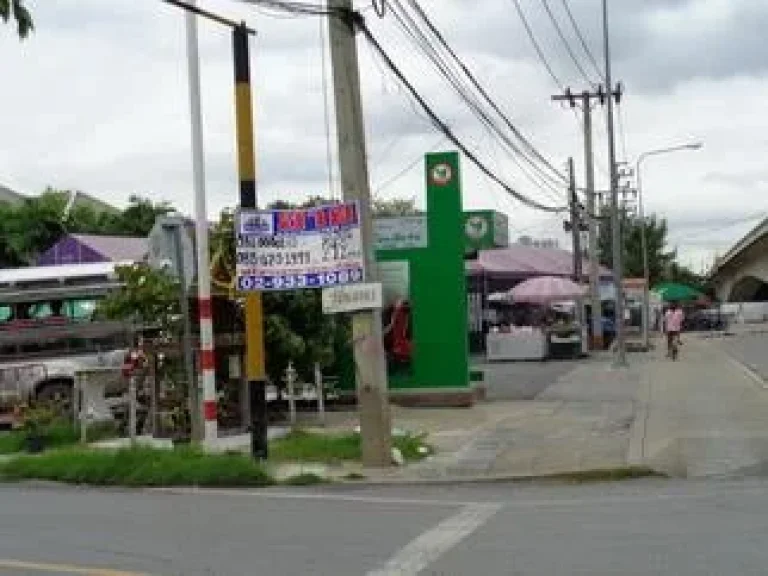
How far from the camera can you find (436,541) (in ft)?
32.9

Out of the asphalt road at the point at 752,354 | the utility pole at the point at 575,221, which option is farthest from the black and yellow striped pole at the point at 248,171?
the utility pole at the point at 575,221

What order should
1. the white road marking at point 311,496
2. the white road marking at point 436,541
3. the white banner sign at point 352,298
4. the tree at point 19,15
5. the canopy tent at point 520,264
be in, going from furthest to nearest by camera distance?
the canopy tent at point 520,264 → the white banner sign at point 352,298 → the white road marking at point 311,496 → the white road marking at point 436,541 → the tree at point 19,15

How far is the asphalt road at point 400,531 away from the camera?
8.96 metres

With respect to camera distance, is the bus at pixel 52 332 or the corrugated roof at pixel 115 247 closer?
the bus at pixel 52 332

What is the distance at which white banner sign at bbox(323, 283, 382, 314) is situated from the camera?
15.2 m

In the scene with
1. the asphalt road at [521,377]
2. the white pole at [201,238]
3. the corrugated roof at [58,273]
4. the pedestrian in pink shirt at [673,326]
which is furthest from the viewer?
the pedestrian in pink shirt at [673,326]

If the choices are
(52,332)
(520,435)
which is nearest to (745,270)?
(52,332)

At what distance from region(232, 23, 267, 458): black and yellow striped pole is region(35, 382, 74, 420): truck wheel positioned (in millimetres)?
5591

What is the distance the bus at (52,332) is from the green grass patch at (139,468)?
516 cm

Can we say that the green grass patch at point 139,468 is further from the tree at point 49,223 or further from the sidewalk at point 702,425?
the tree at point 49,223

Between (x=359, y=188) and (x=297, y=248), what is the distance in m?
1.17

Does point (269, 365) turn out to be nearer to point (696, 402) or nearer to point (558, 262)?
point (696, 402)

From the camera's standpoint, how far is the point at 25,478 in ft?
52.9

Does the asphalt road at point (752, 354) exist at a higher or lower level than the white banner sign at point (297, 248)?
lower
